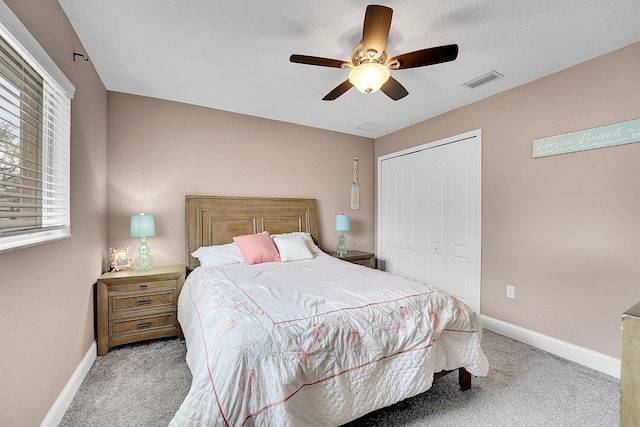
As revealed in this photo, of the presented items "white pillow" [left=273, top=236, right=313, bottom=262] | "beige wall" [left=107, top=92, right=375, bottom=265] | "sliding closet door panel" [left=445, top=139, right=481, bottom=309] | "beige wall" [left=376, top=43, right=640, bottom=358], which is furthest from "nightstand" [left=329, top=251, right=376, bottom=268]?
"beige wall" [left=376, top=43, right=640, bottom=358]

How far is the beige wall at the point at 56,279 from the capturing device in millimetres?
1243

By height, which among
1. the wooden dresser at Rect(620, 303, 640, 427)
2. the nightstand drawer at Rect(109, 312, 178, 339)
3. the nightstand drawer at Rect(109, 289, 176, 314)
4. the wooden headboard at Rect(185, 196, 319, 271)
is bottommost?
the nightstand drawer at Rect(109, 312, 178, 339)

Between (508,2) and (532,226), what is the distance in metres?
1.98

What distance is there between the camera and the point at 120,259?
9.38 ft

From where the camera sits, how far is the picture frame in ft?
9.31

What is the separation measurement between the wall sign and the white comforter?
180 cm

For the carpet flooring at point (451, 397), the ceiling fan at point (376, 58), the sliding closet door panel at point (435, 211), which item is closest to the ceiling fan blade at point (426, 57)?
the ceiling fan at point (376, 58)

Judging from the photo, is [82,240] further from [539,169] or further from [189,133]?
[539,169]

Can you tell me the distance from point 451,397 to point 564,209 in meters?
1.93

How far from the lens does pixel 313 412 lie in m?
1.35

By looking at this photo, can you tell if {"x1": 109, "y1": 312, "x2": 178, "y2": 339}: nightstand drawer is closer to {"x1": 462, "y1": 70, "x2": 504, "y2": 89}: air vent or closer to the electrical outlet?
the electrical outlet

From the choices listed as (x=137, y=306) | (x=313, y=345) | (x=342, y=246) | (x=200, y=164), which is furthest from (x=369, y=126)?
(x=137, y=306)

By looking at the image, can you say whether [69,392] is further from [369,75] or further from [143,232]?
[369,75]

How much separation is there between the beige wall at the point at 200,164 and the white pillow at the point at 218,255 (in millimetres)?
357
